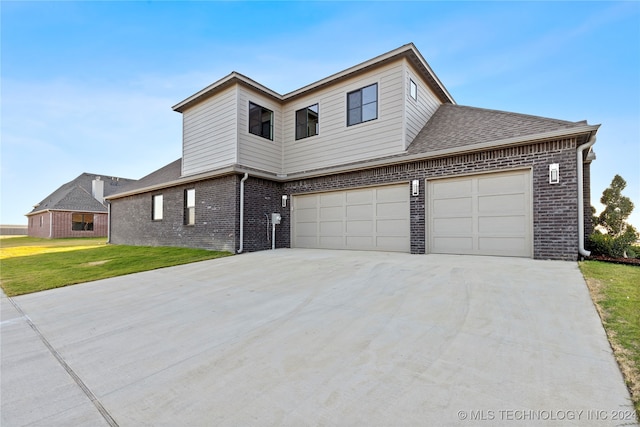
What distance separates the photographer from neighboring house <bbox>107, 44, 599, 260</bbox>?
666cm

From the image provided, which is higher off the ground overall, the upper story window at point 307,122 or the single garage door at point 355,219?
the upper story window at point 307,122

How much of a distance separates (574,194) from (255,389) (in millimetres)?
7410

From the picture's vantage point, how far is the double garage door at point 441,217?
22.8 ft

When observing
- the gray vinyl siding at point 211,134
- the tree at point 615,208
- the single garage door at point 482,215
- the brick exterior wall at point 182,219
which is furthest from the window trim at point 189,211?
the tree at point 615,208

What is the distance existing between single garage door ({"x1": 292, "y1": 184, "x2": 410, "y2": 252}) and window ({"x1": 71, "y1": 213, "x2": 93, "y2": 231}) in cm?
2460

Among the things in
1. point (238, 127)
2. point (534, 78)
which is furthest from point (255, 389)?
point (534, 78)

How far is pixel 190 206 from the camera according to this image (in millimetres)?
11805

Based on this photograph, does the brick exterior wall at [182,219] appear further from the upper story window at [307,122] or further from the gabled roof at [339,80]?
the gabled roof at [339,80]

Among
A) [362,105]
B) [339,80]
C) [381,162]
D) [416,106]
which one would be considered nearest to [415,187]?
[381,162]

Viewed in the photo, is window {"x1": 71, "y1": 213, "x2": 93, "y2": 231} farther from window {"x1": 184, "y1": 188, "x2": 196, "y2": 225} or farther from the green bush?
the green bush

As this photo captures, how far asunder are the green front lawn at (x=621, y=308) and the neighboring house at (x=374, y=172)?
1.32 m

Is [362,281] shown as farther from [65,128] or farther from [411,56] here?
[65,128]

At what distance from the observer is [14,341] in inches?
139

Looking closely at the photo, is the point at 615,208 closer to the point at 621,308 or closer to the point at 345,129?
the point at 621,308
